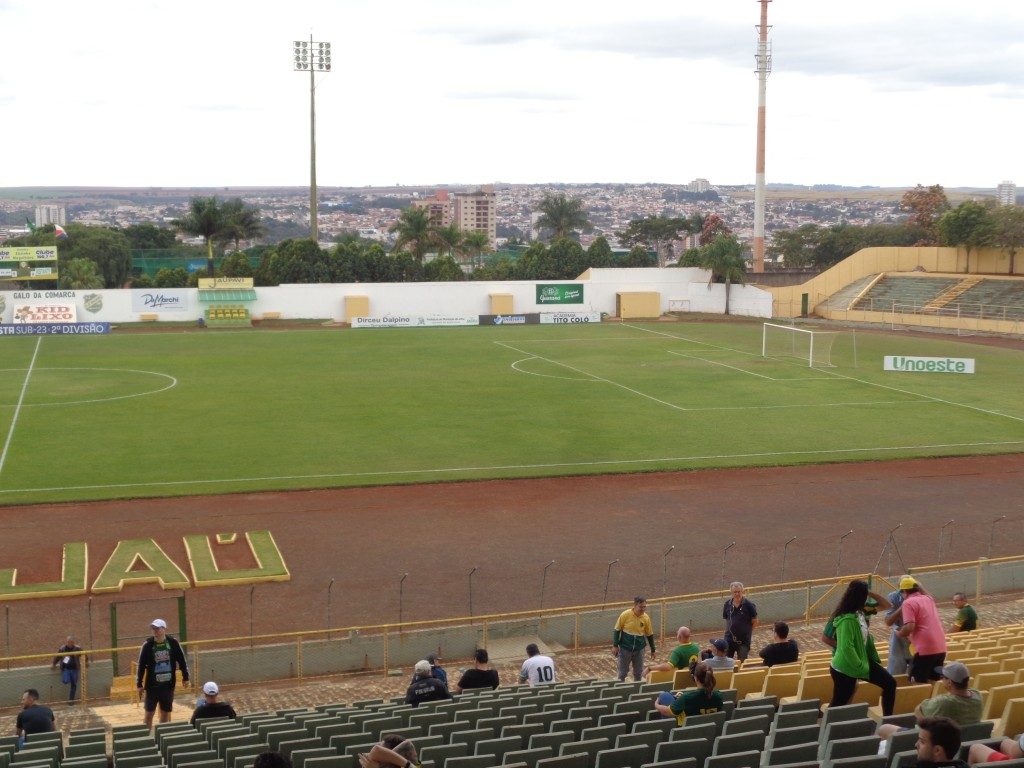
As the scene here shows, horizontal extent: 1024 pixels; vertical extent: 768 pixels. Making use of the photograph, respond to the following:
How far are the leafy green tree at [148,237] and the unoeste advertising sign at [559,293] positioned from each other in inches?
2585

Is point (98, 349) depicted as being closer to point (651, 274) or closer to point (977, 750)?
point (651, 274)

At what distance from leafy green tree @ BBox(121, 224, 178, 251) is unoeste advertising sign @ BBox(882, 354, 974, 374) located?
337 ft

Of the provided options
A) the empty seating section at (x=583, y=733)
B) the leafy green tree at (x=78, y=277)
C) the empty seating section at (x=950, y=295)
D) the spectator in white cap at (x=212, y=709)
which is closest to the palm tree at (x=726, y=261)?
the empty seating section at (x=950, y=295)

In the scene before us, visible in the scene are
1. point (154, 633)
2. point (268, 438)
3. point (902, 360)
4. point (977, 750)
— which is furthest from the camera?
point (902, 360)

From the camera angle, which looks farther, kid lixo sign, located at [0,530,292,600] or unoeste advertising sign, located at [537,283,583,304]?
unoeste advertising sign, located at [537,283,583,304]

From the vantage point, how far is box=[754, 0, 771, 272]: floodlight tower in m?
99.3

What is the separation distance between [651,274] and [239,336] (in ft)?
121

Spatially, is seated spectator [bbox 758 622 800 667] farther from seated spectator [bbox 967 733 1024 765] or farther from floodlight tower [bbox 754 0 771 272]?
floodlight tower [bbox 754 0 771 272]

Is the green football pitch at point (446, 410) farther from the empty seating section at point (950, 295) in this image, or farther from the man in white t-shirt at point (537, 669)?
the man in white t-shirt at point (537, 669)

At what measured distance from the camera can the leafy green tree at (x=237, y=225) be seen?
378 feet

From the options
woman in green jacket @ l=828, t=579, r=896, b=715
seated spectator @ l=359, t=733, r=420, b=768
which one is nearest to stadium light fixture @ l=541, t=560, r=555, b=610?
woman in green jacket @ l=828, t=579, r=896, b=715

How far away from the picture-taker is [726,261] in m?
97.6

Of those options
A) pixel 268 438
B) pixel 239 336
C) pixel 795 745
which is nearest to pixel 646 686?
pixel 795 745

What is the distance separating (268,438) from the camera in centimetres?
4269
